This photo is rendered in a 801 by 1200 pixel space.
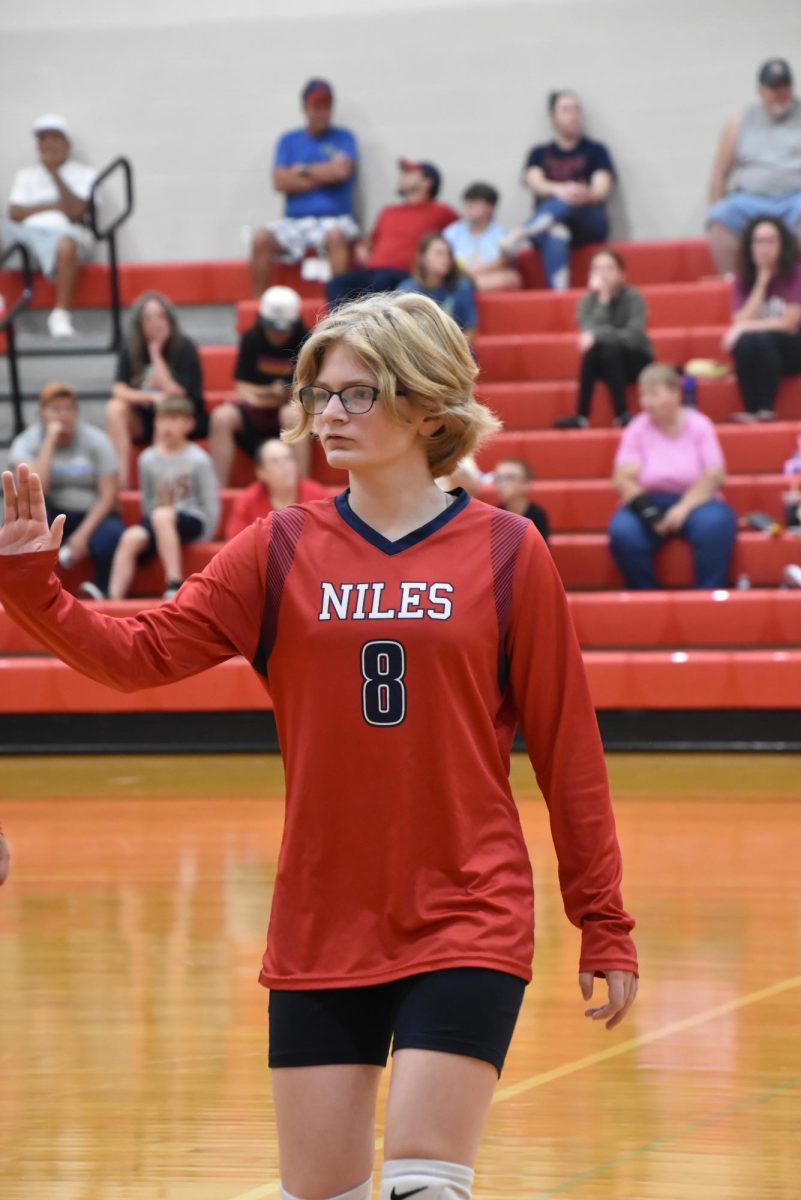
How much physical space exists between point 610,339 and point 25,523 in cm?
830

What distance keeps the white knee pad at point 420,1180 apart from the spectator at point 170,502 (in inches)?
284

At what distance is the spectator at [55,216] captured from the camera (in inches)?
477

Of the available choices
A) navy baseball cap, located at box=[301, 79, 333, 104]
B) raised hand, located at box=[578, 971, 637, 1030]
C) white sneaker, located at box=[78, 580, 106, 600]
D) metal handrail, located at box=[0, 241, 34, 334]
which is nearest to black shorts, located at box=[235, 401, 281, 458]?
white sneaker, located at box=[78, 580, 106, 600]

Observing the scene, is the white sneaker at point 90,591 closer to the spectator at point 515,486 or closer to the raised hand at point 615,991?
the spectator at point 515,486

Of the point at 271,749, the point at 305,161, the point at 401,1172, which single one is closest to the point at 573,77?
the point at 305,161

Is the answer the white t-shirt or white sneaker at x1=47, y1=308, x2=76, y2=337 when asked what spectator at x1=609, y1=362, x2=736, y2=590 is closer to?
white sneaker at x1=47, y1=308, x2=76, y2=337

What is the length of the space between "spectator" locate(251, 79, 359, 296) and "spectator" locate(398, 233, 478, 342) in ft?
4.63

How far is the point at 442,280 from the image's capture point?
10.7 meters

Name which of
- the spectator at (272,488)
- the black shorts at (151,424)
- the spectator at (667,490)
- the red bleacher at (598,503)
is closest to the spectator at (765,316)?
the red bleacher at (598,503)

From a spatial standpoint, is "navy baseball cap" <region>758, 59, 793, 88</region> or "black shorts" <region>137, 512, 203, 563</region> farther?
"navy baseball cap" <region>758, 59, 793, 88</region>

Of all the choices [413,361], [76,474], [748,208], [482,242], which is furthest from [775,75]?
[413,361]

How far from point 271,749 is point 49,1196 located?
5394mm

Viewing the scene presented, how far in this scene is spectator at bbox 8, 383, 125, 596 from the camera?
9562 mm

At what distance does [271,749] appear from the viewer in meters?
8.83
